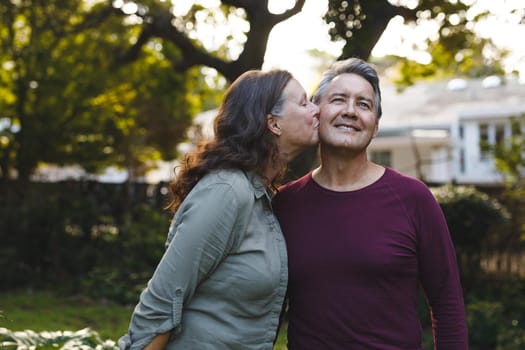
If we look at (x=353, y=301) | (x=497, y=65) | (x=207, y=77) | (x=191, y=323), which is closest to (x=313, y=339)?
(x=353, y=301)

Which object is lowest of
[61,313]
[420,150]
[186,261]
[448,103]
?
[420,150]

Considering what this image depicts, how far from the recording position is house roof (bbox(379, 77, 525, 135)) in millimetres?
27123

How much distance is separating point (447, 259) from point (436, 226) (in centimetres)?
14

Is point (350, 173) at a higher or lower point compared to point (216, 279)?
higher

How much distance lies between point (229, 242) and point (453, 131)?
26263 millimetres

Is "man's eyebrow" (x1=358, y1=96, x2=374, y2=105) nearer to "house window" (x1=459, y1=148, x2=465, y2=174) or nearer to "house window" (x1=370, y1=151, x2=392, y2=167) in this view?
"house window" (x1=370, y1=151, x2=392, y2=167)

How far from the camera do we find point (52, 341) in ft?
14.6

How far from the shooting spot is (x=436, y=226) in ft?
9.29

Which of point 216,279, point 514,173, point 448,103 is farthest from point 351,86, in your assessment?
point 448,103

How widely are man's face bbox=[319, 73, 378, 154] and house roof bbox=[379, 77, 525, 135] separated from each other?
23.6 meters

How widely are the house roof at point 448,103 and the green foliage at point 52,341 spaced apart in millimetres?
22675

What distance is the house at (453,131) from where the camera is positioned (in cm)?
2606

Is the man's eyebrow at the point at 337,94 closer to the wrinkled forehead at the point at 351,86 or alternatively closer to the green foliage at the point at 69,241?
the wrinkled forehead at the point at 351,86

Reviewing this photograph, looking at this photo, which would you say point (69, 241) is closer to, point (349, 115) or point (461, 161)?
point (349, 115)
